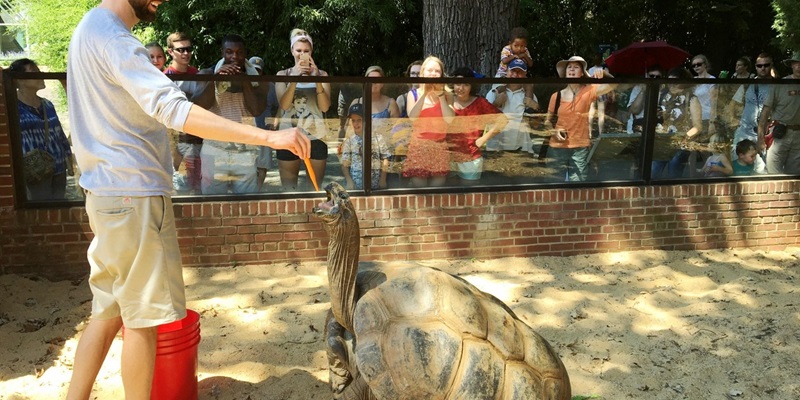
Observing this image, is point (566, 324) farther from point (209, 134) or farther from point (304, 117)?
point (209, 134)

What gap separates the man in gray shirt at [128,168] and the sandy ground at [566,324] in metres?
1.10

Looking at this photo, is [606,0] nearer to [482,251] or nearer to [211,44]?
[211,44]

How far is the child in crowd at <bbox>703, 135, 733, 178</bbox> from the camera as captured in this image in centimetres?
760

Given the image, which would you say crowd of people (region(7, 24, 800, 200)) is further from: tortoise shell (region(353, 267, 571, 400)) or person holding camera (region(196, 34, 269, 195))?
tortoise shell (region(353, 267, 571, 400))

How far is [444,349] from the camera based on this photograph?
3.43 metres

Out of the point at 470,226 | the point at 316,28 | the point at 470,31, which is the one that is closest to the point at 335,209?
the point at 470,226

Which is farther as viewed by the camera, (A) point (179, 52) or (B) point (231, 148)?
(A) point (179, 52)

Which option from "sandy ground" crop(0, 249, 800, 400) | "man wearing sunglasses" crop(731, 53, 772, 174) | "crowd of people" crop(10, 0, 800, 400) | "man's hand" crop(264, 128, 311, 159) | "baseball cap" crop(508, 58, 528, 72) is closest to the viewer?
"man's hand" crop(264, 128, 311, 159)

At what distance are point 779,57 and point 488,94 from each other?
42.7ft

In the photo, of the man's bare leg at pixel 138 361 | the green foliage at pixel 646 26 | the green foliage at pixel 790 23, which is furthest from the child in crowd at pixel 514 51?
the green foliage at pixel 646 26

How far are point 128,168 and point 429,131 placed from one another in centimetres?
387

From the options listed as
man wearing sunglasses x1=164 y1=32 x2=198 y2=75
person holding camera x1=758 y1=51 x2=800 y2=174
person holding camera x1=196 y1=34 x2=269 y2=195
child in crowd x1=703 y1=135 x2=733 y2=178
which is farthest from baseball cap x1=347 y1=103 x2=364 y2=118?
person holding camera x1=758 y1=51 x2=800 y2=174

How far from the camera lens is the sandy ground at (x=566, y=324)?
464 cm

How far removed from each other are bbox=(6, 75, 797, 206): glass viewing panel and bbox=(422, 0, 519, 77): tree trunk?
2355 millimetres
